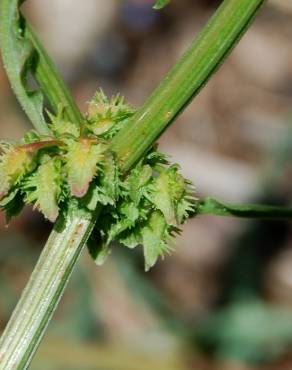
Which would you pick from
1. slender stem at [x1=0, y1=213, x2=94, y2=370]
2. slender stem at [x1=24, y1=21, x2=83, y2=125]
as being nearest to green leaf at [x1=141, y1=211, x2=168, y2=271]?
slender stem at [x1=0, y1=213, x2=94, y2=370]

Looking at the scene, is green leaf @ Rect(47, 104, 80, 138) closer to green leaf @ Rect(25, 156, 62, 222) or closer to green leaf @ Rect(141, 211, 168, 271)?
green leaf @ Rect(25, 156, 62, 222)

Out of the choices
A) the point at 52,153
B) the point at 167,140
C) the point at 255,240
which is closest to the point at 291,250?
the point at 255,240

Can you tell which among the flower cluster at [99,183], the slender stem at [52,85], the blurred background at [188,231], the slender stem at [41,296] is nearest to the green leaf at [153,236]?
the flower cluster at [99,183]

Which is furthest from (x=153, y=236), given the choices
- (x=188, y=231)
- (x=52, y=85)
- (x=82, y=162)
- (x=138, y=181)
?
(x=188, y=231)

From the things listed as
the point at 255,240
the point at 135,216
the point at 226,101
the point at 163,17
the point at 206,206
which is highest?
the point at 163,17

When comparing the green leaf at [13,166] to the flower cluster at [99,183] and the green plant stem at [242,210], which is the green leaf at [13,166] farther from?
the green plant stem at [242,210]

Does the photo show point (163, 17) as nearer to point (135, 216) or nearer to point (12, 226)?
point (12, 226)

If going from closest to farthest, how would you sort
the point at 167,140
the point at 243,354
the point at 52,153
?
the point at 52,153
the point at 243,354
the point at 167,140

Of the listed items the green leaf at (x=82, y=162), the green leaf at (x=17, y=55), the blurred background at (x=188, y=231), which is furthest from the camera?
the blurred background at (x=188, y=231)
